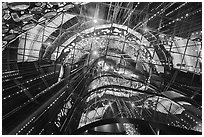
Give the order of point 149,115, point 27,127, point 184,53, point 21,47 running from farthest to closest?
point 184,53 < point 21,47 < point 149,115 < point 27,127

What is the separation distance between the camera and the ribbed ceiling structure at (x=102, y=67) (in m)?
1.40

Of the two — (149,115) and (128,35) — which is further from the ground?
(128,35)

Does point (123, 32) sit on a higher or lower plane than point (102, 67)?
higher

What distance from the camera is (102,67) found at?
3812mm

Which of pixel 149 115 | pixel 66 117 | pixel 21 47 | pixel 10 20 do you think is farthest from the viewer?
pixel 21 47

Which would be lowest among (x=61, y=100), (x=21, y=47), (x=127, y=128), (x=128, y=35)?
(x=127, y=128)

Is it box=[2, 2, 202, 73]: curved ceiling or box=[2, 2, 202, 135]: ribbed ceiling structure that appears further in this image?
box=[2, 2, 202, 73]: curved ceiling

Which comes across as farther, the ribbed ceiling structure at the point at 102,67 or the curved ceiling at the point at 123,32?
the curved ceiling at the point at 123,32

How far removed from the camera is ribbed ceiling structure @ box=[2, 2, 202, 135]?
4.61 feet

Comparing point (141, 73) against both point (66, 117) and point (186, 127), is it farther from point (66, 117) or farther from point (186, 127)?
point (66, 117)

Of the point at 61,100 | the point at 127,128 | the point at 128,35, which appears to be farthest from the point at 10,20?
the point at 128,35

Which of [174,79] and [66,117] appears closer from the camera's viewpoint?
[66,117]

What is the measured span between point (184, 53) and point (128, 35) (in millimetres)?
1316

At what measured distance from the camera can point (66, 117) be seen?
1370mm
